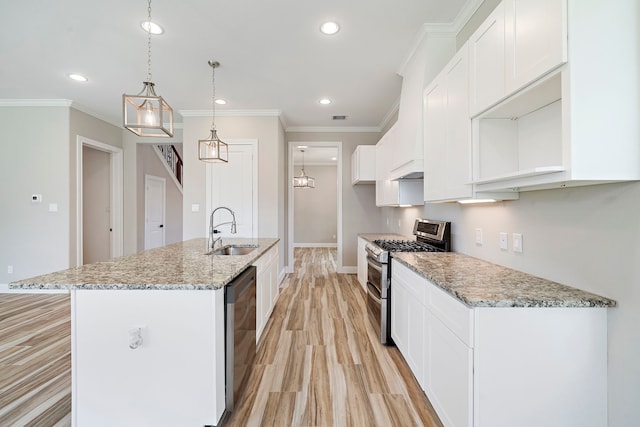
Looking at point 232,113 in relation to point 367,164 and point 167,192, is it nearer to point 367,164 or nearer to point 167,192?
point 367,164

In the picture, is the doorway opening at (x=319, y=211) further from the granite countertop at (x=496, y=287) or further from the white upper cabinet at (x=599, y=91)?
the white upper cabinet at (x=599, y=91)

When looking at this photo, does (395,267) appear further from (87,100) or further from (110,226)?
(110,226)

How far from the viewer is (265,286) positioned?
2.77 metres

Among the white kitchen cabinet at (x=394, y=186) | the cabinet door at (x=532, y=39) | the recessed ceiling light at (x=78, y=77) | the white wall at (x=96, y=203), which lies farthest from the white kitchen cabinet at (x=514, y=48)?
the white wall at (x=96, y=203)

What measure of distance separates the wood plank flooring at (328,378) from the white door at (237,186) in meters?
1.70

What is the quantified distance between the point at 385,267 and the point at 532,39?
1.82 metres

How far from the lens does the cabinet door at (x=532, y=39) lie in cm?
108

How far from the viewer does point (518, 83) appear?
4.26 ft

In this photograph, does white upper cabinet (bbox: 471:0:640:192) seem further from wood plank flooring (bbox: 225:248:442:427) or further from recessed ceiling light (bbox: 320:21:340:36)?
recessed ceiling light (bbox: 320:21:340:36)

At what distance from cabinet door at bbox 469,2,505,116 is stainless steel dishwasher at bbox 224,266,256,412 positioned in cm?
Answer: 179

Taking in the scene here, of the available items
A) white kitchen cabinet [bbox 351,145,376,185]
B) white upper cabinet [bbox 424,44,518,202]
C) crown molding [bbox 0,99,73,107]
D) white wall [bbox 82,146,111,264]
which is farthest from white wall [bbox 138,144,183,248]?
white upper cabinet [bbox 424,44,518,202]

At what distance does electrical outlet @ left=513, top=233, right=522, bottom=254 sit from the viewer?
1689 mm

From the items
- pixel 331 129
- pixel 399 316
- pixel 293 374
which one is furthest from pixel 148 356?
pixel 331 129

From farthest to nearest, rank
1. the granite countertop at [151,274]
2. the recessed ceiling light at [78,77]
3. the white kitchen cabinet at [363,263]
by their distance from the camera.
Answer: the white kitchen cabinet at [363,263]
the recessed ceiling light at [78,77]
the granite countertop at [151,274]
